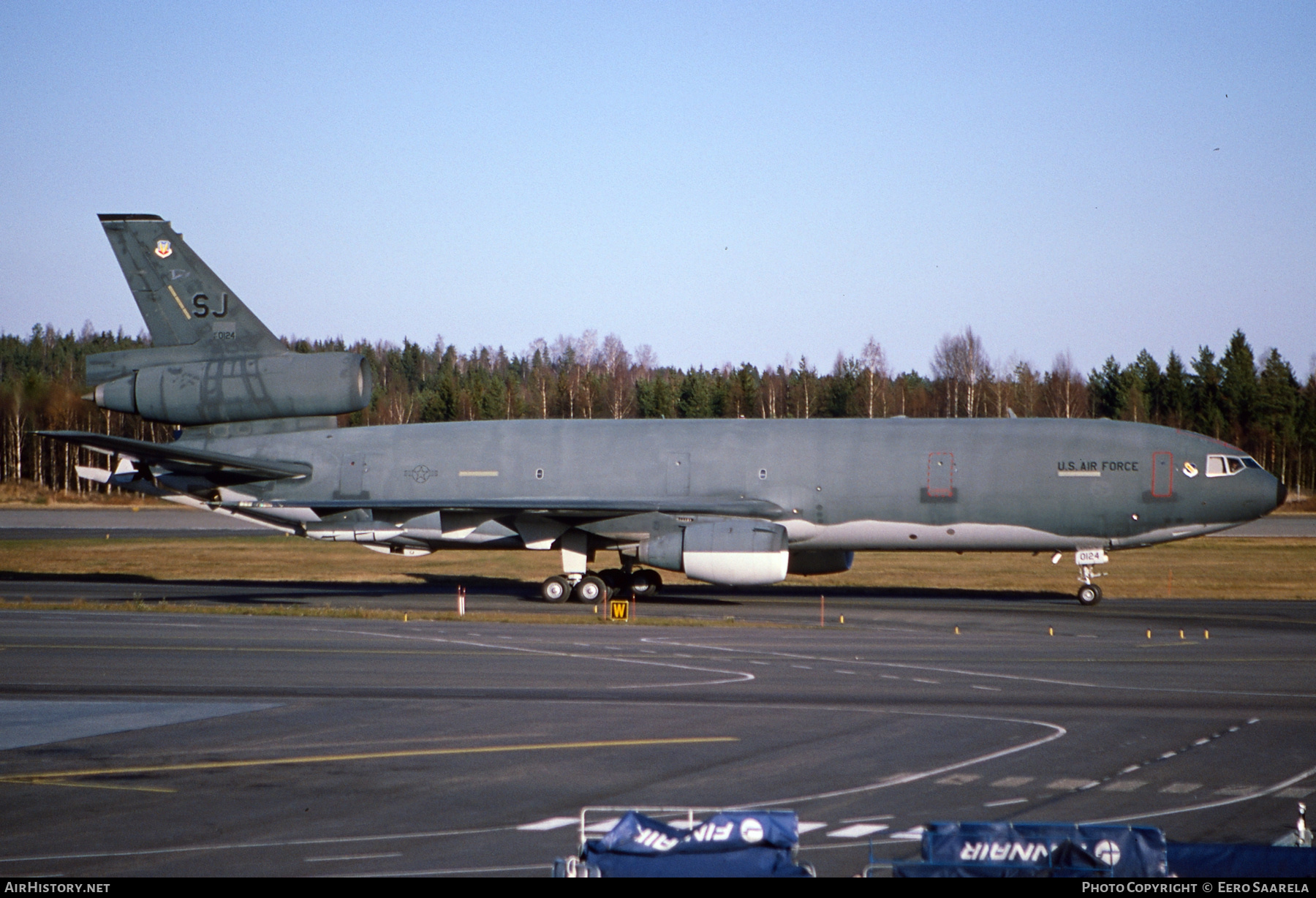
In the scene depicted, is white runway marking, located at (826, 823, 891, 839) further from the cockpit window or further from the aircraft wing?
the cockpit window

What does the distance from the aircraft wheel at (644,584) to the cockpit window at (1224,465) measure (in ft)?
53.8

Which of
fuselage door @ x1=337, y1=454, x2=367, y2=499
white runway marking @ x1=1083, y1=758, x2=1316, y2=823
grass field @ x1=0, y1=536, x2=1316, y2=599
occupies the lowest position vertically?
grass field @ x1=0, y1=536, x2=1316, y2=599

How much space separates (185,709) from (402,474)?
18403mm

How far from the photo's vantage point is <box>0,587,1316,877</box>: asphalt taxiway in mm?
11422

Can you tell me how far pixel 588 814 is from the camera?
12.2 m

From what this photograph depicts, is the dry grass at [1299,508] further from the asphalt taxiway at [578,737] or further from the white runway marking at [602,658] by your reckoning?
the white runway marking at [602,658]

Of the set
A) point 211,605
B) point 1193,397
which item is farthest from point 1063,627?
point 1193,397

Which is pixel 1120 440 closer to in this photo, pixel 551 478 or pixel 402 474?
pixel 551 478

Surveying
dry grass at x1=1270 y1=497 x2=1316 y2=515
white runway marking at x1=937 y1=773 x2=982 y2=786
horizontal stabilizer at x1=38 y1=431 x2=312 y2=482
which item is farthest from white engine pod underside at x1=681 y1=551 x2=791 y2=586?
dry grass at x1=1270 y1=497 x2=1316 y2=515

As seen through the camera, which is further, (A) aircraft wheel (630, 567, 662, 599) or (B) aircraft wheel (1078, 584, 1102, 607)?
(A) aircraft wheel (630, 567, 662, 599)

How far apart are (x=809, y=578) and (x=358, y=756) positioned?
104ft

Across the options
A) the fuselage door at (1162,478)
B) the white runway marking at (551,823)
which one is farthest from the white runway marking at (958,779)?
the fuselage door at (1162,478)

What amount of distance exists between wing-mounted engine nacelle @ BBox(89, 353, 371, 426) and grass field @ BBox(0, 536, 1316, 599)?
8482 millimetres

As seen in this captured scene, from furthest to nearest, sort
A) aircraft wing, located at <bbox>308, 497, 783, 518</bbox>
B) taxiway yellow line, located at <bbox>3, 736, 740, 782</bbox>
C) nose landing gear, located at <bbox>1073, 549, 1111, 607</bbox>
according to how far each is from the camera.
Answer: nose landing gear, located at <bbox>1073, 549, 1111, 607</bbox> → aircraft wing, located at <bbox>308, 497, 783, 518</bbox> → taxiway yellow line, located at <bbox>3, 736, 740, 782</bbox>
